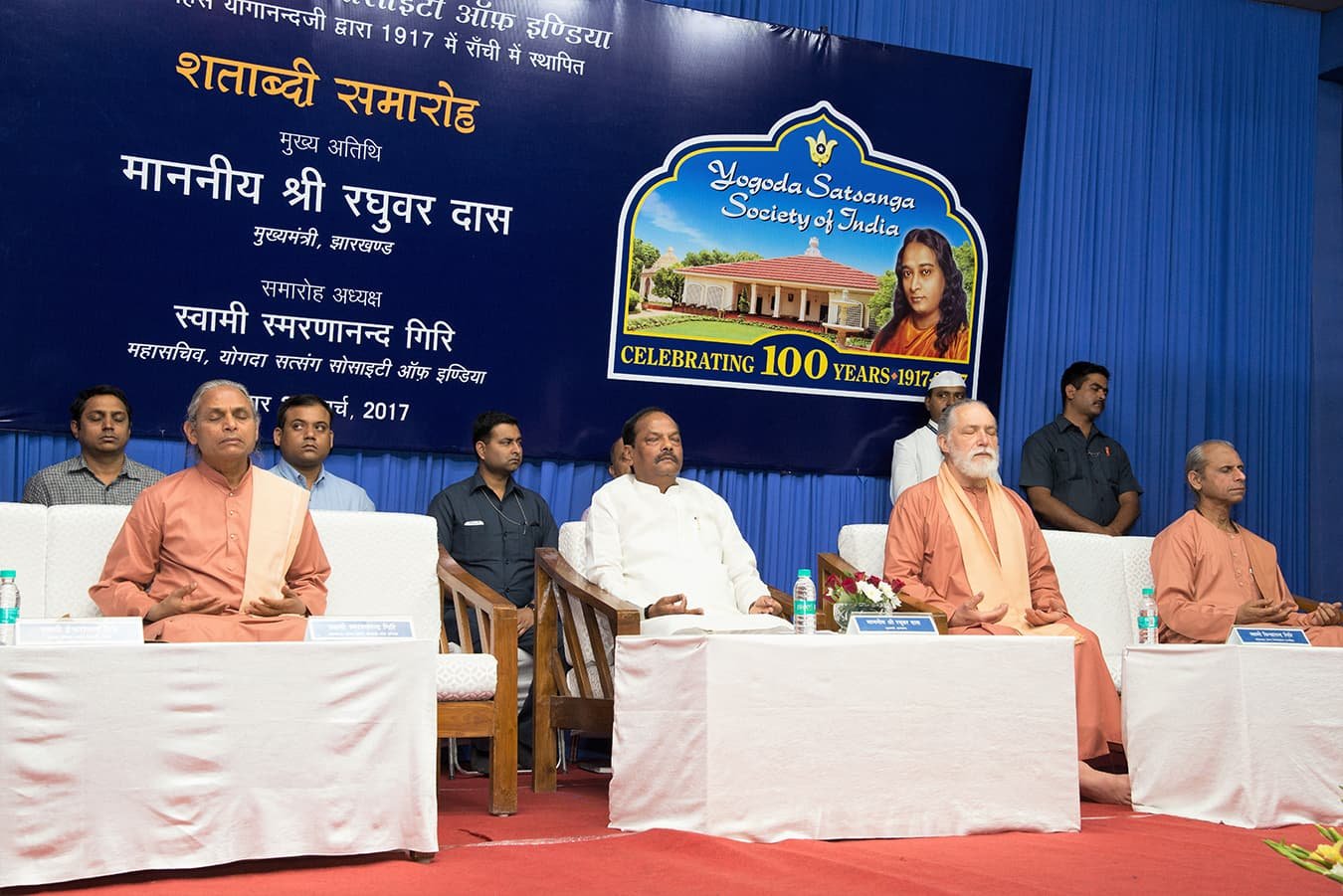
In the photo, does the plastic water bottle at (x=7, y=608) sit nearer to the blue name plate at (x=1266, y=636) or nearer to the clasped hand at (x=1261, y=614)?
the blue name plate at (x=1266, y=636)

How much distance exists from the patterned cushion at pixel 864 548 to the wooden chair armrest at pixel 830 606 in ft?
0.15

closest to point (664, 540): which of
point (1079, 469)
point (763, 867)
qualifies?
point (763, 867)

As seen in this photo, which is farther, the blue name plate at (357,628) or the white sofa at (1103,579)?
the white sofa at (1103,579)

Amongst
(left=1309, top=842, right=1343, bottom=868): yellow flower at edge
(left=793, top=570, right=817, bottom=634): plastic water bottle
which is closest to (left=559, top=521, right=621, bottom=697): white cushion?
(left=793, top=570, right=817, bottom=634): plastic water bottle

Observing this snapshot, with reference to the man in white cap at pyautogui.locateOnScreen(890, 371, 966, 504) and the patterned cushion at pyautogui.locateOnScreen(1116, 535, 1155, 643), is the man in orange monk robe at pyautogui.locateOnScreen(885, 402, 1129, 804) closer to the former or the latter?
the patterned cushion at pyautogui.locateOnScreen(1116, 535, 1155, 643)

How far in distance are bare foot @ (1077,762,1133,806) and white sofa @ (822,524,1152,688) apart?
0.97 metres

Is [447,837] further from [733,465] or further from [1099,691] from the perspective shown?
[733,465]

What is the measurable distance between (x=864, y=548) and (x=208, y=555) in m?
2.24

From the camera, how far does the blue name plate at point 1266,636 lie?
3.95m

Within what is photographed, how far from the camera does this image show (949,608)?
14.8 feet

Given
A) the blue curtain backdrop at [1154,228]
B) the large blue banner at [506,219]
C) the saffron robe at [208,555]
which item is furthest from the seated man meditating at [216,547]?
the blue curtain backdrop at [1154,228]

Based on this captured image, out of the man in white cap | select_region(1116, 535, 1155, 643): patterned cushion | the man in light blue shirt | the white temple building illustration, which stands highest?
the white temple building illustration

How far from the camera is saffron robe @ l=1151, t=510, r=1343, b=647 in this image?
4781mm

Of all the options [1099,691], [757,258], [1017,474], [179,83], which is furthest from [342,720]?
[1017,474]
